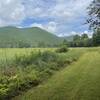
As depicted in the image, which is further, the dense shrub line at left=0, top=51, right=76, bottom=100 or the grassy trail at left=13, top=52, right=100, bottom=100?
the dense shrub line at left=0, top=51, right=76, bottom=100

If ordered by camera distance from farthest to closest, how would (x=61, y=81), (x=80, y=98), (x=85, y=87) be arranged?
(x=61, y=81) → (x=85, y=87) → (x=80, y=98)

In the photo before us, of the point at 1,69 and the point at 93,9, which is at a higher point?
the point at 93,9

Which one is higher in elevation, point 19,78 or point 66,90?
point 19,78

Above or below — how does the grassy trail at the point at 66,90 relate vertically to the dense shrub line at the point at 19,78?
below

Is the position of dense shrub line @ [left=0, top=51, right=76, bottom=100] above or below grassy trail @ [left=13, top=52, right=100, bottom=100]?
above

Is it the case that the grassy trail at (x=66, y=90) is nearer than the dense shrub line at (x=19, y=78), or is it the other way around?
the grassy trail at (x=66, y=90)

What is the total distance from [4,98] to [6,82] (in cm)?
211

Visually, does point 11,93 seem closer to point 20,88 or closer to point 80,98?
point 20,88

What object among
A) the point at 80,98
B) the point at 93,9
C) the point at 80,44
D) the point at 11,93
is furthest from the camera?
the point at 80,44

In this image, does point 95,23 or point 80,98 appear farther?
point 95,23

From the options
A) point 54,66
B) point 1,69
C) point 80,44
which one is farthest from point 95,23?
point 80,44

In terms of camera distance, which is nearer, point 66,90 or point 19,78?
point 66,90

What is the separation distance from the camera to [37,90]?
15805 mm

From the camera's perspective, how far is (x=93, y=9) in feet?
50.0
